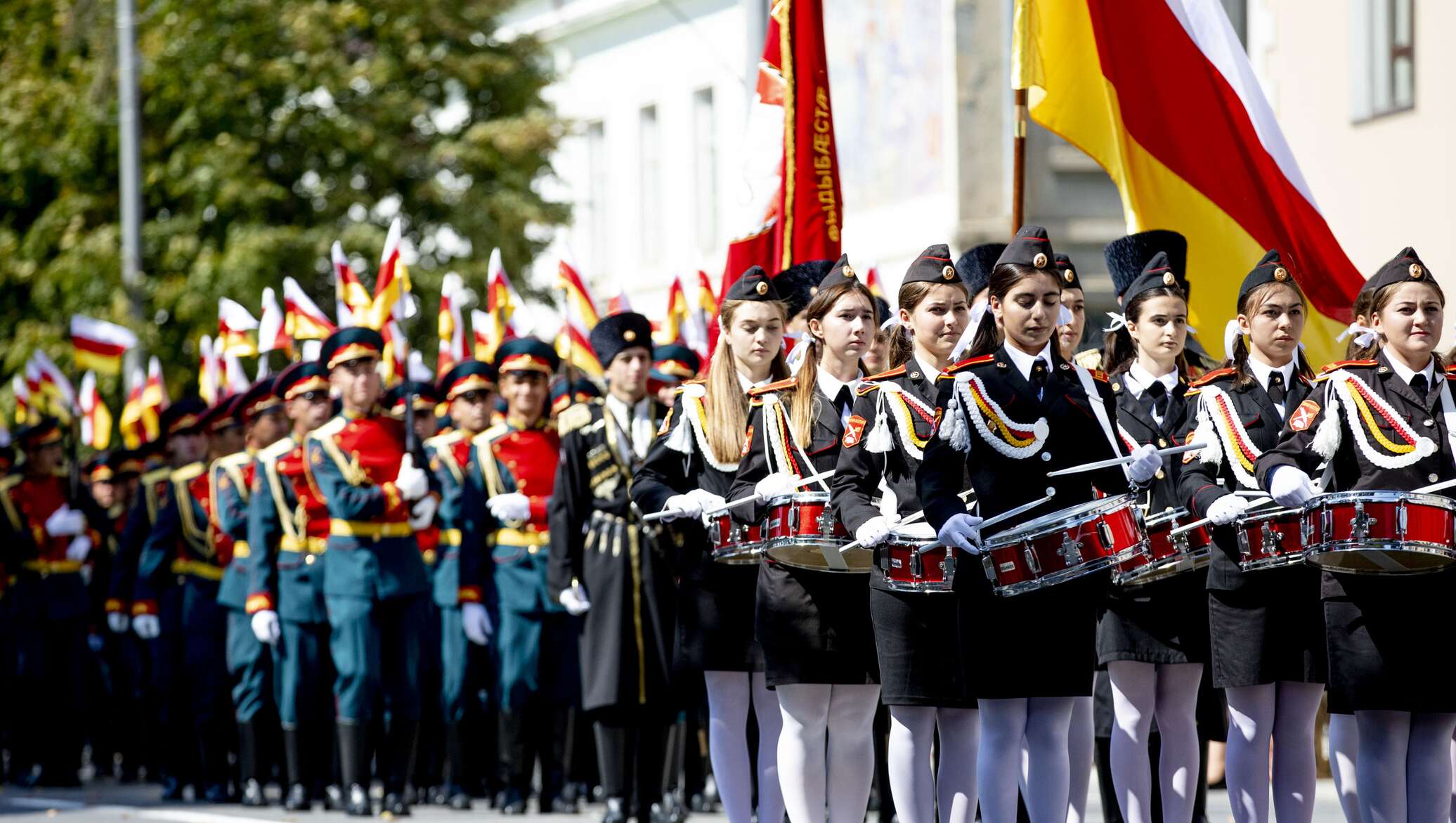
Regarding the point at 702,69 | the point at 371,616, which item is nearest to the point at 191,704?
the point at 371,616

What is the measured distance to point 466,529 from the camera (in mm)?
13023

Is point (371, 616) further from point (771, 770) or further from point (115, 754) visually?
point (115, 754)

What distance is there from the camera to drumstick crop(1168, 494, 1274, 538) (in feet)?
26.5

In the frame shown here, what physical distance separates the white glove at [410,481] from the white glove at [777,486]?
4.36 meters

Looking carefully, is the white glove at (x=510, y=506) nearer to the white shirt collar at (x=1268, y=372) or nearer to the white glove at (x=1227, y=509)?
the white shirt collar at (x=1268, y=372)

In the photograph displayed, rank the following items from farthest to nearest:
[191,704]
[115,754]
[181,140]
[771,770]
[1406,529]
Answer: [181,140]
[115,754]
[191,704]
[771,770]
[1406,529]

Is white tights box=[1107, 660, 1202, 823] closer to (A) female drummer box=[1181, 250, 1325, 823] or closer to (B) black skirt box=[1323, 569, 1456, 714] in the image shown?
(A) female drummer box=[1181, 250, 1325, 823]

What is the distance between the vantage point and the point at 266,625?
13.0m

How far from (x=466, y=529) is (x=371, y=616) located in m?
0.70

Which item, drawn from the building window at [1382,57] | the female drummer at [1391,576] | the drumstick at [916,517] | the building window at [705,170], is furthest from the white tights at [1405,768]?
the building window at [705,170]

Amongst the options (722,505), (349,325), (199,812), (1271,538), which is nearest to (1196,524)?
(1271,538)

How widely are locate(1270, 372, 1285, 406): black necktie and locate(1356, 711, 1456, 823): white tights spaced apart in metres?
1.23

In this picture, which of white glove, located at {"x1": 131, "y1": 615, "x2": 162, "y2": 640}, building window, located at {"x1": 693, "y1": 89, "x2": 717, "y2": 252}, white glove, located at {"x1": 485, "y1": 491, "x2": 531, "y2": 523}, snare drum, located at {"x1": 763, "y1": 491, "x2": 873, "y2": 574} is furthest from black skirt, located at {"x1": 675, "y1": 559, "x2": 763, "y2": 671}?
building window, located at {"x1": 693, "y1": 89, "x2": 717, "y2": 252}

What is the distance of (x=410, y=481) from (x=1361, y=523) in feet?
20.0
